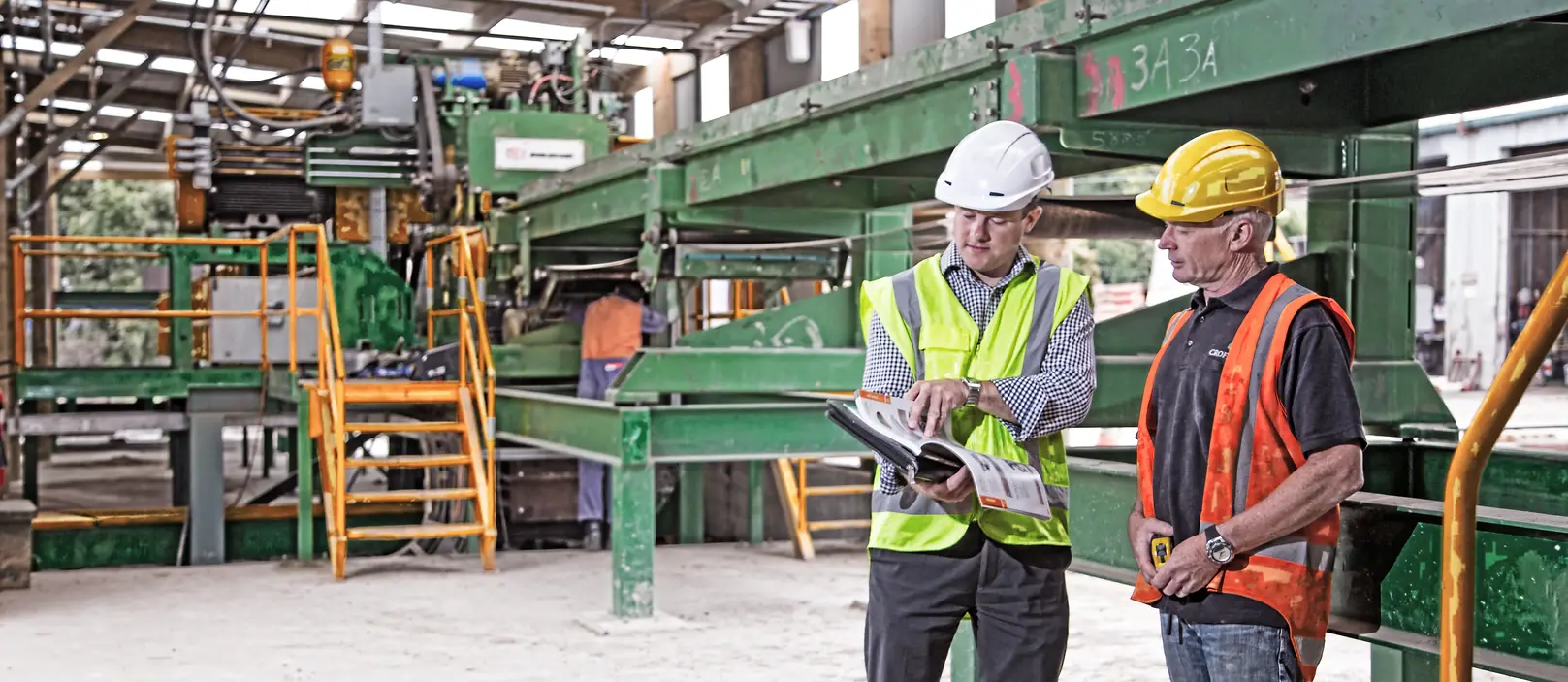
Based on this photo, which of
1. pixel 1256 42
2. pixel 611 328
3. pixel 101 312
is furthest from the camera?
pixel 611 328

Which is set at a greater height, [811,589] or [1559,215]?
[1559,215]

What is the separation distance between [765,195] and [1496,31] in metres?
3.81

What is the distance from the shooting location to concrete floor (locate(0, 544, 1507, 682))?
6996 mm

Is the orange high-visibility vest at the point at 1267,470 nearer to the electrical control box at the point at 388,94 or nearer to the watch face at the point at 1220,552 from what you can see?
the watch face at the point at 1220,552

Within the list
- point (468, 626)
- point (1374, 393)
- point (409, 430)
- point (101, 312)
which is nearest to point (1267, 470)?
point (1374, 393)

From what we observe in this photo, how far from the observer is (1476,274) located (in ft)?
89.0

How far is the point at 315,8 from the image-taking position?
692 inches

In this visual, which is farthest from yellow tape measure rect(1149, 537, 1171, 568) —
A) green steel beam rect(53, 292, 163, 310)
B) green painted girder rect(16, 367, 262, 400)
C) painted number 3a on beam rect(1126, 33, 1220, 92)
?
green steel beam rect(53, 292, 163, 310)

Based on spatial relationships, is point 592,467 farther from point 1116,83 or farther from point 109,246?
point 109,246

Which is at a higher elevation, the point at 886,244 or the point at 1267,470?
the point at 886,244

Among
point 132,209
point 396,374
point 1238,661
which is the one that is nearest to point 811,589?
point 396,374

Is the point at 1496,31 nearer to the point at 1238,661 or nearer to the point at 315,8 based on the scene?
the point at 1238,661

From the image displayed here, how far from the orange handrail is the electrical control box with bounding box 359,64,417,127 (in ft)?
37.1

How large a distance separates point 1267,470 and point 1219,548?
15cm
